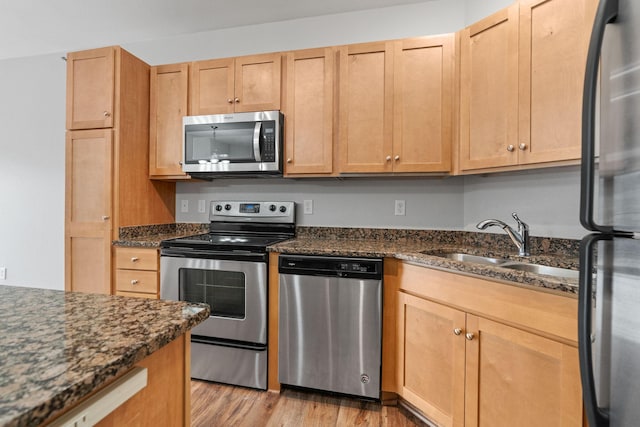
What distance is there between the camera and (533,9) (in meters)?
1.59

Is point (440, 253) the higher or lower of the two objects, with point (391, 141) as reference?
lower

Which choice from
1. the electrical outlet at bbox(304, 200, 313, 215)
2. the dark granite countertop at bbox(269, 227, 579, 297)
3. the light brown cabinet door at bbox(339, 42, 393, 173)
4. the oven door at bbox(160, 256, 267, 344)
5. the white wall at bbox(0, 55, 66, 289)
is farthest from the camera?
the white wall at bbox(0, 55, 66, 289)

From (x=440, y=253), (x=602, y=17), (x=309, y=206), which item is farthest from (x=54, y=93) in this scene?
(x=602, y=17)

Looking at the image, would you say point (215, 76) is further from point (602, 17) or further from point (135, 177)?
point (602, 17)

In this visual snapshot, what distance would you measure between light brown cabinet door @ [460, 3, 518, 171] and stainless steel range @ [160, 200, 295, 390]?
1461mm

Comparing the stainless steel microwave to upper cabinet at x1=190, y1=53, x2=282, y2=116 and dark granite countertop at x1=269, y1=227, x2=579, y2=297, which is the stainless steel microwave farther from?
dark granite countertop at x1=269, y1=227, x2=579, y2=297

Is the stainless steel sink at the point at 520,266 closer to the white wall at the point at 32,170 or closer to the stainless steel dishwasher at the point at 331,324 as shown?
the stainless steel dishwasher at the point at 331,324

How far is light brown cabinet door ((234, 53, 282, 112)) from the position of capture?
229 centimetres

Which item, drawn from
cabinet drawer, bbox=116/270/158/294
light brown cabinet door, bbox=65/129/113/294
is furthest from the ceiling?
cabinet drawer, bbox=116/270/158/294

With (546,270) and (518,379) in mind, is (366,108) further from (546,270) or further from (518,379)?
(518,379)

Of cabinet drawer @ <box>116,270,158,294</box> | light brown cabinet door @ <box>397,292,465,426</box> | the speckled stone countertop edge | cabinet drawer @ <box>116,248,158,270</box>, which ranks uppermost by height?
the speckled stone countertop edge

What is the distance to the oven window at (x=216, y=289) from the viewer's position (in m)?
2.05

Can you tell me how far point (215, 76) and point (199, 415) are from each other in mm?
2318

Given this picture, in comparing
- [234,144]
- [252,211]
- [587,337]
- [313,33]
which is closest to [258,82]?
[234,144]
